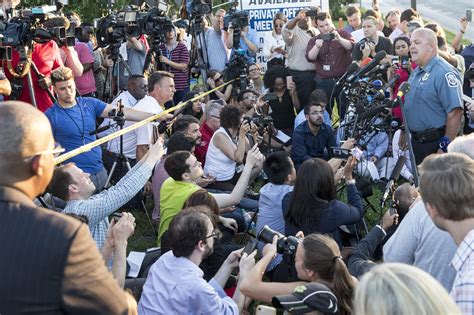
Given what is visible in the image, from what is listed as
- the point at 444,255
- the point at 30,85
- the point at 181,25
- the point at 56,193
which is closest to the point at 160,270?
the point at 56,193

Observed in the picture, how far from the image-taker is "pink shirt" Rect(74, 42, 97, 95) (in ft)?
32.0

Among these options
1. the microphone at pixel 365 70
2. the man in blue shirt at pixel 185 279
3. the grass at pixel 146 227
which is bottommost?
the grass at pixel 146 227

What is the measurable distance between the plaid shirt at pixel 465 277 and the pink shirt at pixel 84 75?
24.4 ft

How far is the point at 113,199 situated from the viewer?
182 inches

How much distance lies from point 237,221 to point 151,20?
360 centimetres

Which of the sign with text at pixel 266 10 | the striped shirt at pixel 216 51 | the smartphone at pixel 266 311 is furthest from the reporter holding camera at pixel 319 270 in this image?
the sign with text at pixel 266 10

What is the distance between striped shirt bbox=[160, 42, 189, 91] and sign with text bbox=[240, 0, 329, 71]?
1.99 meters

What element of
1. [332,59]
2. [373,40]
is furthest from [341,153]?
[373,40]

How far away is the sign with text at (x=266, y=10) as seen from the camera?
12250mm

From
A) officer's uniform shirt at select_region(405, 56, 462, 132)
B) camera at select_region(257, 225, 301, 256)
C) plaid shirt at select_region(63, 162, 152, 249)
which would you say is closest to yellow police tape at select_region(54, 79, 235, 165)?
plaid shirt at select_region(63, 162, 152, 249)

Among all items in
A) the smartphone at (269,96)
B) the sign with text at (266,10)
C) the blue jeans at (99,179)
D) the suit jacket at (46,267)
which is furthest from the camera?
the sign with text at (266,10)

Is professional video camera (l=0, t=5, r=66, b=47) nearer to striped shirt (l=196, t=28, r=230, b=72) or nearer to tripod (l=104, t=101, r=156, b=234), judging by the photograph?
tripod (l=104, t=101, r=156, b=234)

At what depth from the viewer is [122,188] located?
4.60m

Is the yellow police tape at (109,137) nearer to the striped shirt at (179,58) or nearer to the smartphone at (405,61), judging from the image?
the striped shirt at (179,58)
